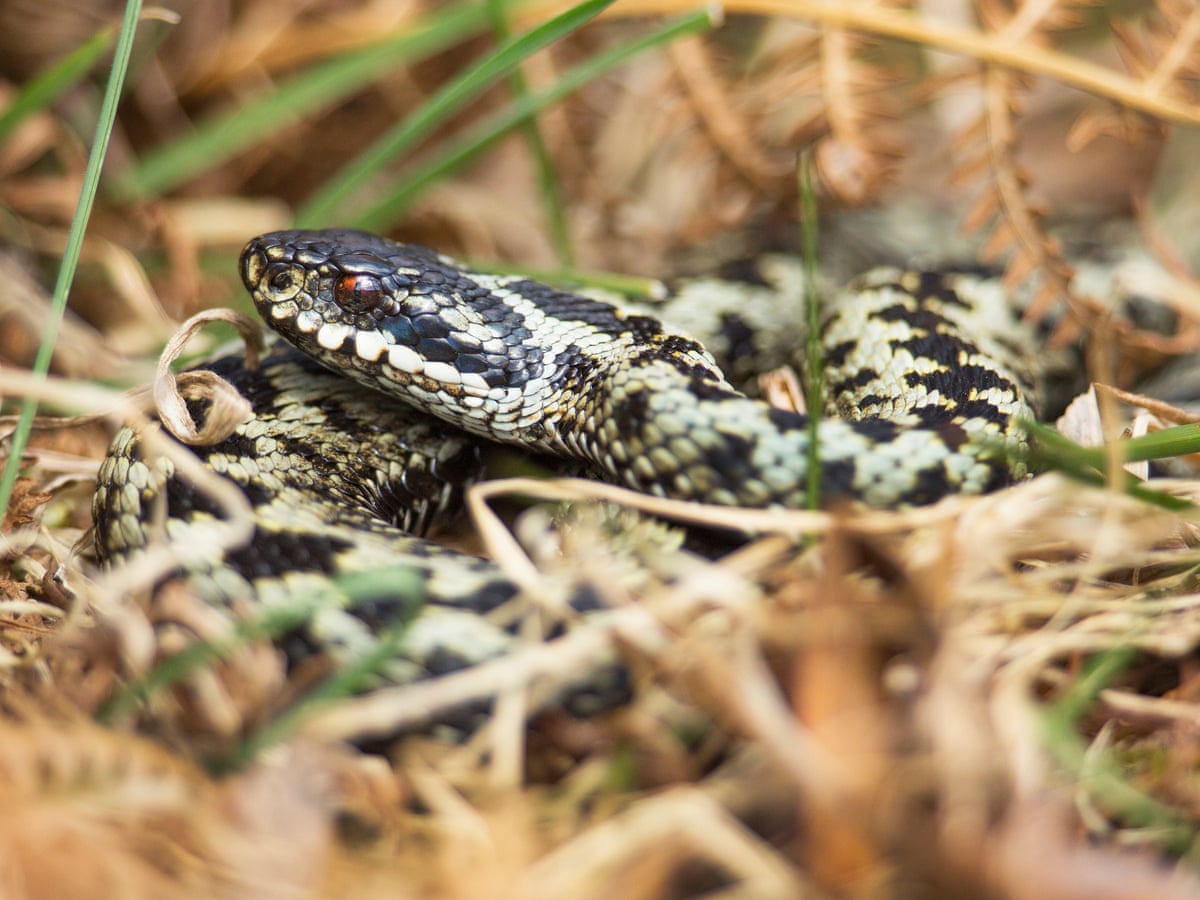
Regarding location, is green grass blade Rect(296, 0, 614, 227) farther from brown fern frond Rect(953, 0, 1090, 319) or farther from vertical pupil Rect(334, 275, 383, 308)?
brown fern frond Rect(953, 0, 1090, 319)

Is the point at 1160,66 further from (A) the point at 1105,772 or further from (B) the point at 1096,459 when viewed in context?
(A) the point at 1105,772

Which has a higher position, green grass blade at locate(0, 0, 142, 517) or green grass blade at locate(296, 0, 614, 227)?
green grass blade at locate(296, 0, 614, 227)

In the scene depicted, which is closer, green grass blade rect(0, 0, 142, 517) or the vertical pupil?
green grass blade rect(0, 0, 142, 517)

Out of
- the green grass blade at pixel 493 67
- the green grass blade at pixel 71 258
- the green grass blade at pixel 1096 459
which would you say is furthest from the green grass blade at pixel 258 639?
the green grass blade at pixel 493 67

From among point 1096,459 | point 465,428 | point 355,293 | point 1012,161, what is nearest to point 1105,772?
point 1096,459

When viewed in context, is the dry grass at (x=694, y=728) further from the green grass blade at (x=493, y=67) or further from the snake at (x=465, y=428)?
the green grass blade at (x=493, y=67)

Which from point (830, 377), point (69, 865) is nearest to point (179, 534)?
point (69, 865)

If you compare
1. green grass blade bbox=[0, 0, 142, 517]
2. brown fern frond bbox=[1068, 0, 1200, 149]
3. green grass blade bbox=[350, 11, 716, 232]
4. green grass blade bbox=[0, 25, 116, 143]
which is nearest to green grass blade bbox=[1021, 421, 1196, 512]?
brown fern frond bbox=[1068, 0, 1200, 149]
